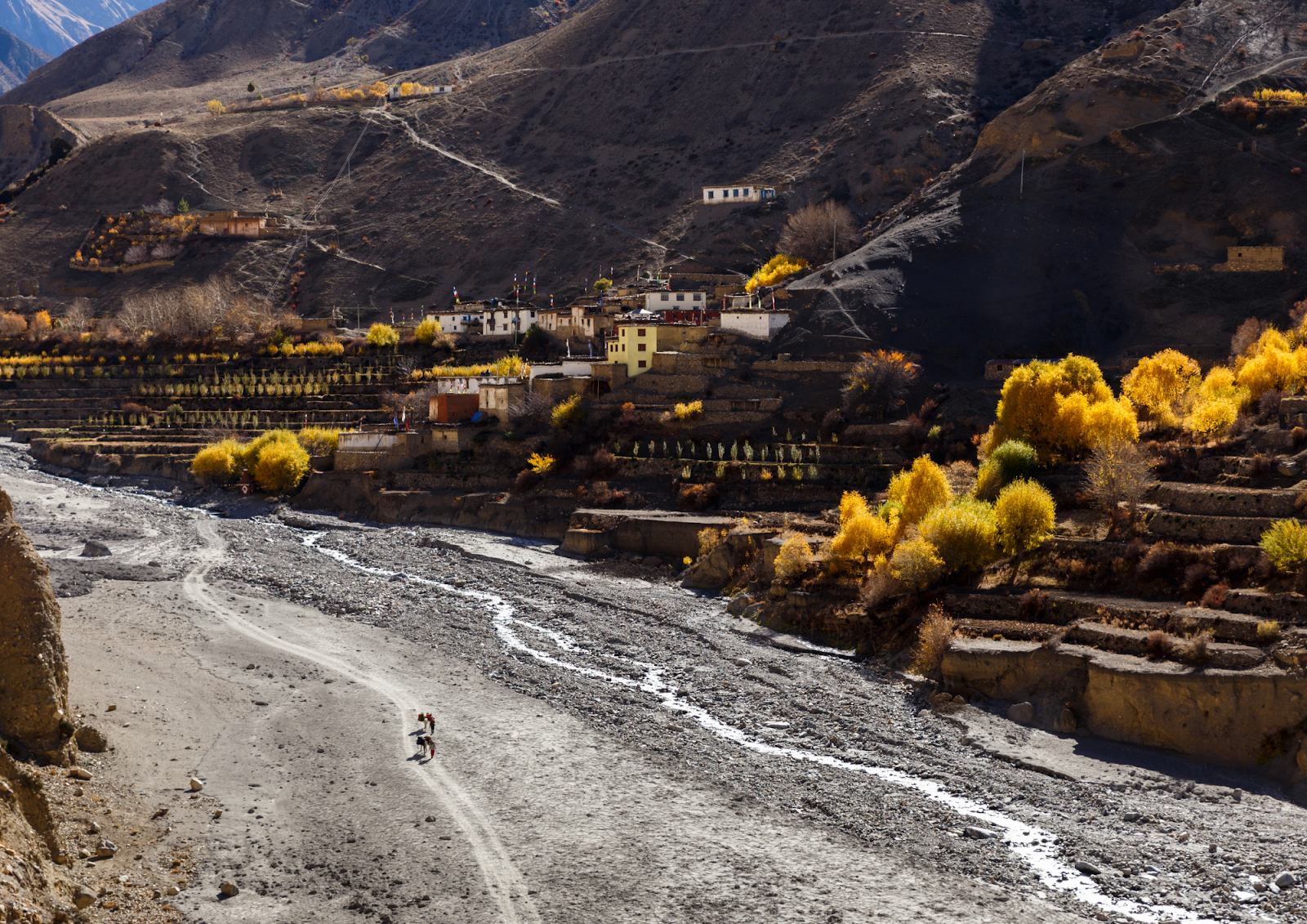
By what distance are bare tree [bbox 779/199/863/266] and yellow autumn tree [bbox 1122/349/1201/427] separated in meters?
33.1

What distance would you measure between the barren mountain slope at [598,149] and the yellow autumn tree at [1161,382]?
142 ft

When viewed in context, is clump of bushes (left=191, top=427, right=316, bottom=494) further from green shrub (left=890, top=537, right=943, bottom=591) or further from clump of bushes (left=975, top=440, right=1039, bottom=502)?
green shrub (left=890, top=537, right=943, bottom=591)

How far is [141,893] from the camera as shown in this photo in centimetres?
1994

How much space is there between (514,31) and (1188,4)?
394ft

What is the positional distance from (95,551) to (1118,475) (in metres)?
39.2

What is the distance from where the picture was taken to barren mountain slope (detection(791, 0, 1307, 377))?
6122 centimetres

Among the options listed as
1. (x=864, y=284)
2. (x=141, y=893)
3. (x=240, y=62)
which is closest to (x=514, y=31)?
(x=240, y=62)

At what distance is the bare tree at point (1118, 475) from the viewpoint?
35375mm

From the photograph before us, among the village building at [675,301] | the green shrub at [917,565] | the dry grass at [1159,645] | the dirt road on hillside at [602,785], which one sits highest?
the village building at [675,301]

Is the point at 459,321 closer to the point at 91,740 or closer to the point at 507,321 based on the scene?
the point at 507,321

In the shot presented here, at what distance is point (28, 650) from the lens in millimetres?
23594

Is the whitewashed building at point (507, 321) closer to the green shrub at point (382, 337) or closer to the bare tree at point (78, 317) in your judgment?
the green shrub at point (382, 337)

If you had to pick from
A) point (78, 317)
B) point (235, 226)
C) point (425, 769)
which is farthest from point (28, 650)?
point (235, 226)

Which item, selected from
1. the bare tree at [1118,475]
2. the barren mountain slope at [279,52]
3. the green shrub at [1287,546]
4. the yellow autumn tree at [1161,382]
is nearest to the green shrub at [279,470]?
the bare tree at [1118,475]
